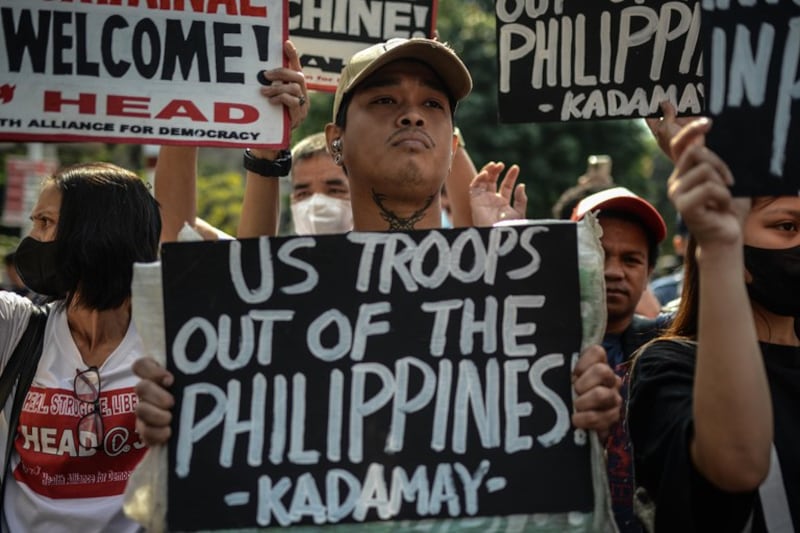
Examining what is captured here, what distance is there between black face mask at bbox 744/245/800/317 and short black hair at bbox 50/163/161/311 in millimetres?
1760

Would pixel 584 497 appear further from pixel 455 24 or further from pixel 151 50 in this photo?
pixel 455 24

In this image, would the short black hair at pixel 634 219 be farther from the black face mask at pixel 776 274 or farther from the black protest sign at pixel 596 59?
the black face mask at pixel 776 274

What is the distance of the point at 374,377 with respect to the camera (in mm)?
2406

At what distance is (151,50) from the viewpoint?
9.95 ft

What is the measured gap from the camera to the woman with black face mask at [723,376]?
6.85 feet

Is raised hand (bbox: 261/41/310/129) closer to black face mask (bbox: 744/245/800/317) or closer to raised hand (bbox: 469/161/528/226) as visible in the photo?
raised hand (bbox: 469/161/528/226)

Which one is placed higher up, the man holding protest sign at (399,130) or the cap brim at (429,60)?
the cap brim at (429,60)

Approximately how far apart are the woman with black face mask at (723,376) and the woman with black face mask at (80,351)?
144cm

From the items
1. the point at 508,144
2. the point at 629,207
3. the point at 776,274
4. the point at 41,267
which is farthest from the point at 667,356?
the point at 508,144

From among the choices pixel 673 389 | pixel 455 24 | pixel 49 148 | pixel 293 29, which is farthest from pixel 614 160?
pixel 673 389

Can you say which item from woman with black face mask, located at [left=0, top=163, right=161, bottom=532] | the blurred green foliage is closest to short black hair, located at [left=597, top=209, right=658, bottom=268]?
woman with black face mask, located at [left=0, top=163, right=161, bottom=532]

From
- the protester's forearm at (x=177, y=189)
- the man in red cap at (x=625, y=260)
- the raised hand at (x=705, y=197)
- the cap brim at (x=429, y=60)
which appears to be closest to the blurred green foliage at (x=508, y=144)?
the man in red cap at (x=625, y=260)

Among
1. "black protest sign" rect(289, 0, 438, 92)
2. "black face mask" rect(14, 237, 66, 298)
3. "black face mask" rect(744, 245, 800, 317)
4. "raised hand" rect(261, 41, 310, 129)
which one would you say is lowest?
"black face mask" rect(744, 245, 800, 317)

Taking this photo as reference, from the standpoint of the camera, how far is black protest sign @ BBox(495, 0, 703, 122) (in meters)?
3.13
